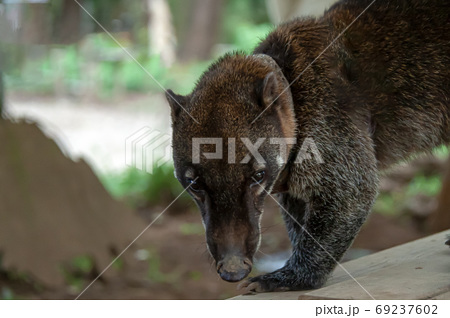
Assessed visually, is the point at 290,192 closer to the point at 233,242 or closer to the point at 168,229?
the point at 233,242

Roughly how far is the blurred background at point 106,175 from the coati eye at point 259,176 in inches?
20.9

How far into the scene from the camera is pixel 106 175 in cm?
1022

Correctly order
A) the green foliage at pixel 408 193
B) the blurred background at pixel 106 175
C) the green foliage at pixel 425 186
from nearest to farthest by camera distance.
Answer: the blurred background at pixel 106 175
the green foliage at pixel 408 193
the green foliage at pixel 425 186

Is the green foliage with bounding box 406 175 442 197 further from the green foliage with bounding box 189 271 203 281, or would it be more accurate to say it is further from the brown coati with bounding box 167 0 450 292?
the brown coati with bounding box 167 0 450 292

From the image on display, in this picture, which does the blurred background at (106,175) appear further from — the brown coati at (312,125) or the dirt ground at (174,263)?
the brown coati at (312,125)

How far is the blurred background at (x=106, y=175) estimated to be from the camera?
610 cm

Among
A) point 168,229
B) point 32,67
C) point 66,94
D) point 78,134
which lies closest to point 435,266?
point 168,229

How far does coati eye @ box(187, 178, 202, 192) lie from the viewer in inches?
112

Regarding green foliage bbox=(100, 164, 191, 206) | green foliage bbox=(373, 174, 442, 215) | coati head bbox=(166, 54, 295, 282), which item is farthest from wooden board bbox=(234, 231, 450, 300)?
green foliage bbox=(100, 164, 191, 206)

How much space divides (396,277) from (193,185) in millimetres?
1038

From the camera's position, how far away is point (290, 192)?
331cm

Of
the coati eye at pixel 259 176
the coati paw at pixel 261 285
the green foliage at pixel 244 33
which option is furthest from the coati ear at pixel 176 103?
the green foliage at pixel 244 33

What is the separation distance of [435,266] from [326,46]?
124 centimetres

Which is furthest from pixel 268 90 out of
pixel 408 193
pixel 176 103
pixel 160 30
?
pixel 160 30
